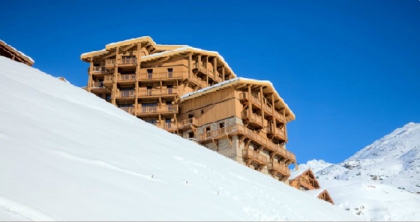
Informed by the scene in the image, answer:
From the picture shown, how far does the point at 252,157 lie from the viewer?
128 feet

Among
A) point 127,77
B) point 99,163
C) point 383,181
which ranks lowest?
point 99,163

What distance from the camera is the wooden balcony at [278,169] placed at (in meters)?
42.2

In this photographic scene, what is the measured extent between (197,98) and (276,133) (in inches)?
351

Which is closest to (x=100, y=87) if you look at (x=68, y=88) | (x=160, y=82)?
(x=160, y=82)

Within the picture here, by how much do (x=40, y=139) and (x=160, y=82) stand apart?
38.6 metres

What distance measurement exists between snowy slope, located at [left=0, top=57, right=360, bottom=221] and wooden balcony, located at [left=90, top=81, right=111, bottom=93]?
3641 cm

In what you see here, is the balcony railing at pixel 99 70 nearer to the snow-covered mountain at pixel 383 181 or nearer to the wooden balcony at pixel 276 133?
the wooden balcony at pixel 276 133

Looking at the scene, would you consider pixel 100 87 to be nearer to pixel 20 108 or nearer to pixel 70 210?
pixel 20 108

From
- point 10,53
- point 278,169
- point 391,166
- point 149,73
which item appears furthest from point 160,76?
point 391,166

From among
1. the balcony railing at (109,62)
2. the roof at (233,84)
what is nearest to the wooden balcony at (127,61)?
the balcony railing at (109,62)

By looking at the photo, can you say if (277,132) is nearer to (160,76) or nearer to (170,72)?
(170,72)

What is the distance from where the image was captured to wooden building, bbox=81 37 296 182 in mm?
40000

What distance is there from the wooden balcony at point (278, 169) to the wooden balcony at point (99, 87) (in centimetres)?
2031

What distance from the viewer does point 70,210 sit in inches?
211
